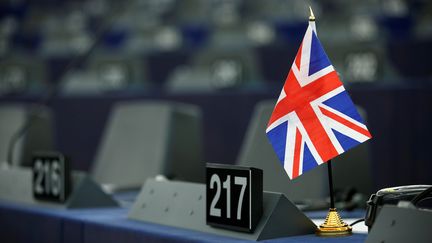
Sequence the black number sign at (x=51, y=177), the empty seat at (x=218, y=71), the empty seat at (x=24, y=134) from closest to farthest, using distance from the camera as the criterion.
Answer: the black number sign at (x=51, y=177) < the empty seat at (x=24, y=134) < the empty seat at (x=218, y=71)

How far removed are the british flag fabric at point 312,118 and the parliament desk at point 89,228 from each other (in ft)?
0.51

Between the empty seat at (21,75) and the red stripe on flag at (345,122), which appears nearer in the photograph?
the red stripe on flag at (345,122)

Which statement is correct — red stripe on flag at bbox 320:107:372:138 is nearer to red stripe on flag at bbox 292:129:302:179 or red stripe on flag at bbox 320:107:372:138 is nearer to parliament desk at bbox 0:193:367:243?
red stripe on flag at bbox 292:129:302:179

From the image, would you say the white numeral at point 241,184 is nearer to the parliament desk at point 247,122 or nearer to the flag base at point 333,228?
the flag base at point 333,228

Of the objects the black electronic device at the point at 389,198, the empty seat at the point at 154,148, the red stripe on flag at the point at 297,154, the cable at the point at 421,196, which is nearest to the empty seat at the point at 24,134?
the empty seat at the point at 154,148

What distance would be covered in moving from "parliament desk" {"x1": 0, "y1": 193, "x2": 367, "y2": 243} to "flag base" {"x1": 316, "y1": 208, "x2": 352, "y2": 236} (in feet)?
0.04

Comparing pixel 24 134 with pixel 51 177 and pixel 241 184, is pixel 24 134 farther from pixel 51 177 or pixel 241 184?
pixel 241 184

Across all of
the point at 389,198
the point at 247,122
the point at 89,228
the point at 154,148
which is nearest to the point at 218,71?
the point at 247,122

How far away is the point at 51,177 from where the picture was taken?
7.22ft

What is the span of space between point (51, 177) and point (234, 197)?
77 centimetres

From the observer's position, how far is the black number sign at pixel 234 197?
1.54 meters

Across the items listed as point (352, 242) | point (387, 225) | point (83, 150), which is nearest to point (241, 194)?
point (352, 242)

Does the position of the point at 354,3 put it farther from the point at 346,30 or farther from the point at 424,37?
the point at 424,37

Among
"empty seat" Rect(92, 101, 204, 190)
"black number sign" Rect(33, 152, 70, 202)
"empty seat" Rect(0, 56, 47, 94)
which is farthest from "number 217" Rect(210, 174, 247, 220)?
"empty seat" Rect(0, 56, 47, 94)
